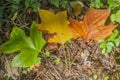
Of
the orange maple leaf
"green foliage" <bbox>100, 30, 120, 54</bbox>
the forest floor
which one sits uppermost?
the orange maple leaf

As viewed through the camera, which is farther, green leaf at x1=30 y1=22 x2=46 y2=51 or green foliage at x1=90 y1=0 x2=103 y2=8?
green foliage at x1=90 y1=0 x2=103 y2=8

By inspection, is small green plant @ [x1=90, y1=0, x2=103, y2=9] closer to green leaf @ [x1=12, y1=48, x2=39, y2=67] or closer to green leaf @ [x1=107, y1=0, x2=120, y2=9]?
green leaf @ [x1=107, y1=0, x2=120, y2=9]

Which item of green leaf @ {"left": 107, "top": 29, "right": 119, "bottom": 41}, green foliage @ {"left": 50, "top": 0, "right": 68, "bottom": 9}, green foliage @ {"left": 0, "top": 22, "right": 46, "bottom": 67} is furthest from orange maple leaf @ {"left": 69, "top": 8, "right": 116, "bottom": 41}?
green foliage @ {"left": 0, "top": 22, "right": 46, "bottom": 67}

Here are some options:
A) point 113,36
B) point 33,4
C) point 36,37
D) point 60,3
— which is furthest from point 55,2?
point 113,36

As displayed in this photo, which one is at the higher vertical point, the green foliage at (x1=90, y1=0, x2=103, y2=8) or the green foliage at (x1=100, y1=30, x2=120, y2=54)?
the green foliage at (x1=90, y1=0, x2=103, y2=8)

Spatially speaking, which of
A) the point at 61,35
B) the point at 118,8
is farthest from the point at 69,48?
the point at 118,8

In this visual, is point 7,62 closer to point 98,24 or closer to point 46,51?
point 46,51
